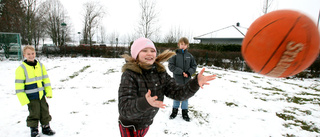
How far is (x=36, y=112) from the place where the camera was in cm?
282

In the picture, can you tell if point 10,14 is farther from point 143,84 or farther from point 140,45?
point 143,84

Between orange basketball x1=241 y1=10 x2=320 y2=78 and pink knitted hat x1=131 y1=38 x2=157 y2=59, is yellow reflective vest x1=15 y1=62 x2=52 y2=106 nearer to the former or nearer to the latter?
pink knitted hat x1=131 y1=38 x2=157 y2=59

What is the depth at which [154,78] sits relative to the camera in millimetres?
1717

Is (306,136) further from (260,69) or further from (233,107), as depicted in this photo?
(260,69)

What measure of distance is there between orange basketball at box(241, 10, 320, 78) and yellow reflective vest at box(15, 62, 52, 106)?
11.7 feet

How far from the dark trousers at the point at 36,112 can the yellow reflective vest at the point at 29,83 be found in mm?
112

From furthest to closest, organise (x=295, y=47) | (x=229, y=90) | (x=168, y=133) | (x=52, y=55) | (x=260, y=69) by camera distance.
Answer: (x=52, y=55) → (x=229, y=90) → (x=168, y=133) → (x=260, y=69) → (x=295, y=47)

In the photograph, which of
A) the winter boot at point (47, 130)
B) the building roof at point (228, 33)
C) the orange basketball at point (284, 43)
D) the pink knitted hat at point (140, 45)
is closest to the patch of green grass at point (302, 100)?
the orange basketball at point (284, 43)

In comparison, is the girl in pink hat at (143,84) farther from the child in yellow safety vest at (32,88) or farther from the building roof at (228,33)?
the building roof at (228,33)

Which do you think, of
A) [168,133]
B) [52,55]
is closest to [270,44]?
[168,133]

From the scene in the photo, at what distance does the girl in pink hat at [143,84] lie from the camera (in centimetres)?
149

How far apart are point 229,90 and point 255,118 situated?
8.56 feet

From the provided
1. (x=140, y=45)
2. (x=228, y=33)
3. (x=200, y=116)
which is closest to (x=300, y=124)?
(x=200, y=116)

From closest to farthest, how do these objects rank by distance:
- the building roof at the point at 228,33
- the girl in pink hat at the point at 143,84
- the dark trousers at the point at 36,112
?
the girl in pink hat at the point at 143,84, the dark trousers at the point at 36,112, the building roof at the point at 228,33
